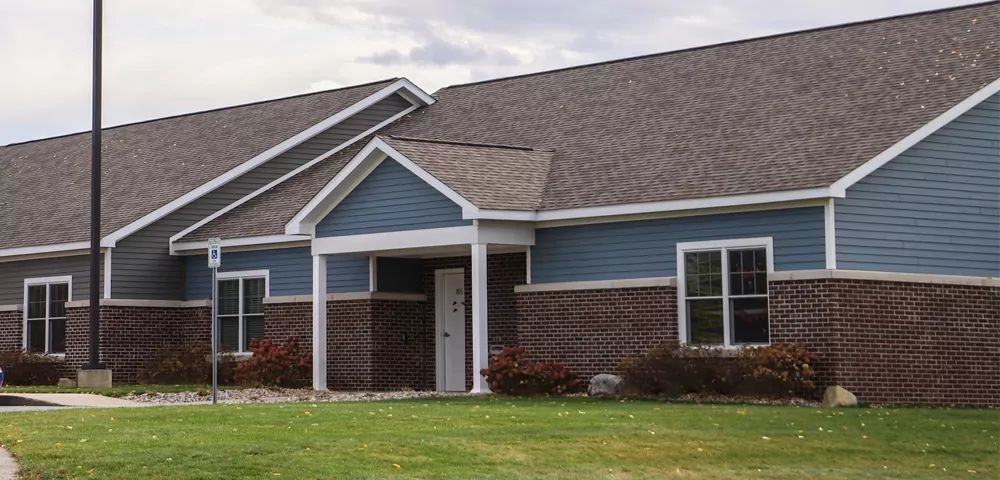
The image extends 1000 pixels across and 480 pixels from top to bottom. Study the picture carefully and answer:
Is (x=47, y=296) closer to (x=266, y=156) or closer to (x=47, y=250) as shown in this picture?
(x=47, y=250)

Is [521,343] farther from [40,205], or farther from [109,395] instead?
[40,205]

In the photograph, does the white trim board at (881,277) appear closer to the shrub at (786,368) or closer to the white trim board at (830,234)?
the white trim board at (830,234)

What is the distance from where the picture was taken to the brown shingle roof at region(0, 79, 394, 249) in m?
34.2

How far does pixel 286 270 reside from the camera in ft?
102

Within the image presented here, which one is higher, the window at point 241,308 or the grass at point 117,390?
the window at point 241,308

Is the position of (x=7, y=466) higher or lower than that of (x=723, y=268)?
lower

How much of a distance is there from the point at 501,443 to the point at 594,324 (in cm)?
979

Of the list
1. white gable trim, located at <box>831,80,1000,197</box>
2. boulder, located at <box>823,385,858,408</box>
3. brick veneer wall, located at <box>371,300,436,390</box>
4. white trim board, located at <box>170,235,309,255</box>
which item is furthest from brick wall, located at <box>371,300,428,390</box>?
white gable trim, located at <box>831,80,1000,197</box>

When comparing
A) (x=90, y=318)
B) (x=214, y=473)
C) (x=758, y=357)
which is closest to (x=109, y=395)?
(x=90, y=318)

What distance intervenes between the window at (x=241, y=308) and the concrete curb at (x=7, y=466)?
1580cm

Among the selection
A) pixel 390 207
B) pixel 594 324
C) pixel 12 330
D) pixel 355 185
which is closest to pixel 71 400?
pixel 355 185

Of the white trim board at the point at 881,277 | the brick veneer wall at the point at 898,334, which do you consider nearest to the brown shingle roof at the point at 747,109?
the white trim board at the point at 881,277

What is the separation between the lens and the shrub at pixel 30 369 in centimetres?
3350

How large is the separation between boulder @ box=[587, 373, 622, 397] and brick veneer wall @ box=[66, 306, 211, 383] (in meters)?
11.0
